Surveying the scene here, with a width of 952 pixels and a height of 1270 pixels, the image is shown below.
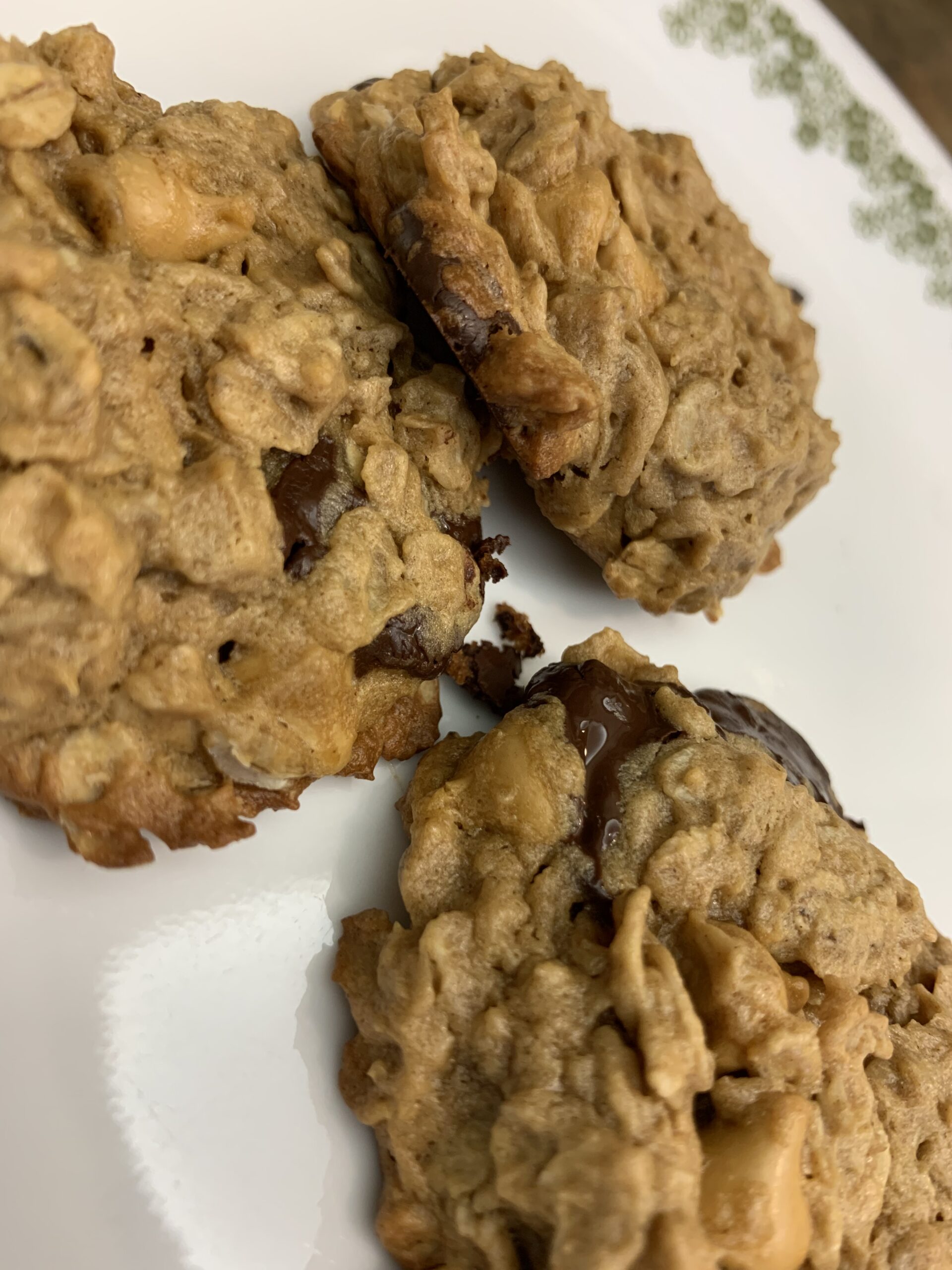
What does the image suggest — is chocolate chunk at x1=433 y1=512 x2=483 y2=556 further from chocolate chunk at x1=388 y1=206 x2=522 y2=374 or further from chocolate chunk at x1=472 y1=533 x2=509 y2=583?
chocolate chunk at x1=388 y1=206 x2=522 y2=374

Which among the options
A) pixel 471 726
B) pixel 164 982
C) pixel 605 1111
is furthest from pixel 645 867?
pixel 164 982

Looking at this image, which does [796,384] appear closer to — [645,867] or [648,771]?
[648,771]

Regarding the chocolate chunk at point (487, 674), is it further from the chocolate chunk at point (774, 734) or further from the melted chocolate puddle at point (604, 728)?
the chocolate chunk at point (774, 734)

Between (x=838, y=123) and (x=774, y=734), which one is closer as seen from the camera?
(x=774, y=734)

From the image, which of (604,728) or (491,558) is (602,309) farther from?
(604,728)

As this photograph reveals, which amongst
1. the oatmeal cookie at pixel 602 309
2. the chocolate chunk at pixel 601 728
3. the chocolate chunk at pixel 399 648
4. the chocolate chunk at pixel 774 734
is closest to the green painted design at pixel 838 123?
the oatmeal cookie at pixel 602 309

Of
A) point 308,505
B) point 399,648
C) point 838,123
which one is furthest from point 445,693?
point 838,123

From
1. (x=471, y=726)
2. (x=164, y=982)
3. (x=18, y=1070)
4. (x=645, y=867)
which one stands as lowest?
(x=18, y=1070)
